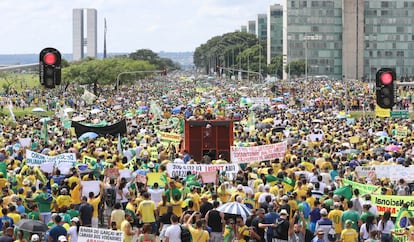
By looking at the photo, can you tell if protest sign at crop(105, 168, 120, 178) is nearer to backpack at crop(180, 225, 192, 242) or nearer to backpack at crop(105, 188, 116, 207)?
backpack at crop(105, 188, 116, 207)

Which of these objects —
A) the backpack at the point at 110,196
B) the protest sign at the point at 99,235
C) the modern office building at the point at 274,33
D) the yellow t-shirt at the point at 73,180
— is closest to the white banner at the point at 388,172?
the backpack at the point at 110,196

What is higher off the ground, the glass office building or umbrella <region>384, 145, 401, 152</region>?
the glass office building

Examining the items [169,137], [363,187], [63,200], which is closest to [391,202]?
[363,187]

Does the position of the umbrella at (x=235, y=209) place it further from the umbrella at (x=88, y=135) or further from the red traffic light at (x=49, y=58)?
the umbrella at (x=88, y=135)

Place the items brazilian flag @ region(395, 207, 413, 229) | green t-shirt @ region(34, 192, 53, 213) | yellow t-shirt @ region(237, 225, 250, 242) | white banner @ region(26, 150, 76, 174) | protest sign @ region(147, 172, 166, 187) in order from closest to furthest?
yellow t-shirt @ region(237, 225, 250, 242)
brazilian flag @ region(395, 207, 413, 229)
green t-shirt @ region(34, 192, 53, 213)
protest sign @ region(147, 172, 166, 187)
white banner @ region(26, 150, 76, 174)

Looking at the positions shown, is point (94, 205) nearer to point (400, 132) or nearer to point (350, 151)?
point (350, 151)

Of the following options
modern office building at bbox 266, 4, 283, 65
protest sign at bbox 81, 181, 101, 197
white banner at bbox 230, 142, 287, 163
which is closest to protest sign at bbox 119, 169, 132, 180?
protest sign at bbox 81, 181, 101, 197
